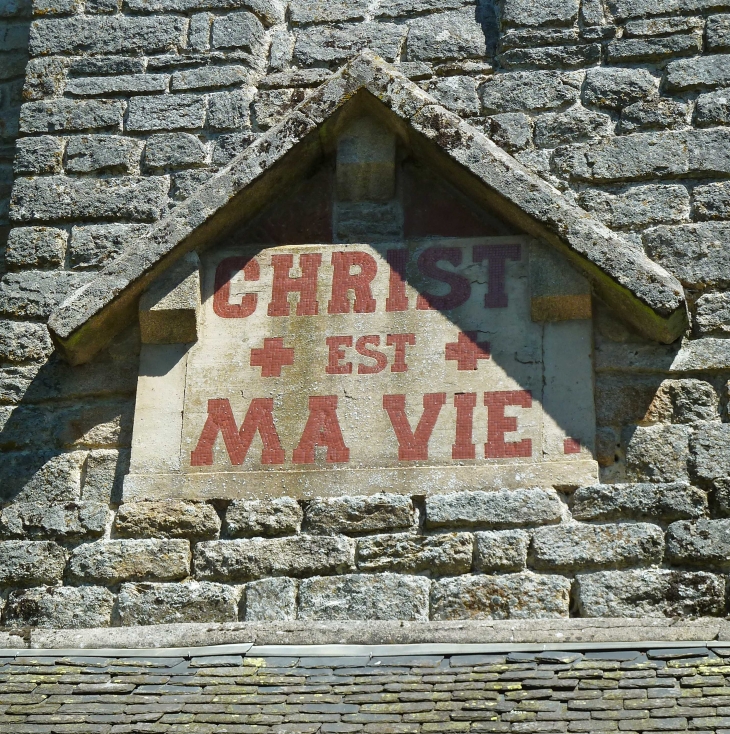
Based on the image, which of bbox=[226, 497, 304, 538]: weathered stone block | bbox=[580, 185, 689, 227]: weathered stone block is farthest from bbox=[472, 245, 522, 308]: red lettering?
bbox=[226, 497, 304, 538]: weathered stone block

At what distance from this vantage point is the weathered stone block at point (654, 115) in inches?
253

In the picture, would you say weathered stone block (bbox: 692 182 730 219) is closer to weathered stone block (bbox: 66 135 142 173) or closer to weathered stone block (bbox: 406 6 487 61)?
weathered stone block (bbox: 406 6 487 61)

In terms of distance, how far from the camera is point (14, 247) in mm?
6582

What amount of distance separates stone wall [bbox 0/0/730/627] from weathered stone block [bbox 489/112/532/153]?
1 centimetres

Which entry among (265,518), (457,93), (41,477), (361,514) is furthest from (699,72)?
(41,477)

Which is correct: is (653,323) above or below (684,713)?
above

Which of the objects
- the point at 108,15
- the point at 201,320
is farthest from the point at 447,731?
the point at 108,15

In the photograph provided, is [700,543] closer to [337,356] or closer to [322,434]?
[322,434]

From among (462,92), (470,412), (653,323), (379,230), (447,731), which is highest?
(462,92)

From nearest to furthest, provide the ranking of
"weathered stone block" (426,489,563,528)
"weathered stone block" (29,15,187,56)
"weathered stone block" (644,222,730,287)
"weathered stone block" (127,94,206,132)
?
"weathered stone block" (426,489,563,528)
"weathered stone block" (644,222,730,287)
"weathered stone block" (127,94,206,132)
"weathered stone block" (29,15,187,56)

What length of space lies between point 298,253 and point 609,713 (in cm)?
252

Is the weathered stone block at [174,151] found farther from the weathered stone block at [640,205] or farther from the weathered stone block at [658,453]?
the weathered stone block at [658,453]

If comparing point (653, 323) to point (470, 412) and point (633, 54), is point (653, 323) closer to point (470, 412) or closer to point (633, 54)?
point (470, 412)

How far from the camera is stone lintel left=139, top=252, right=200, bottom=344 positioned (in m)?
6.17
